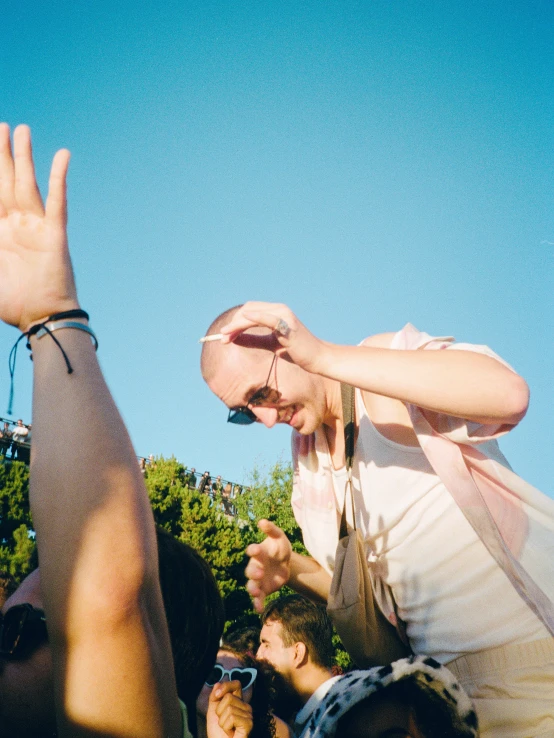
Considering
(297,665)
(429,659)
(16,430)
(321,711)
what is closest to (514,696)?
(429,659)

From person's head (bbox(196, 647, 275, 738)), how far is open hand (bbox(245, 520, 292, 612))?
1.64 m

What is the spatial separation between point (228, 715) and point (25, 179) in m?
Answer: 3.47

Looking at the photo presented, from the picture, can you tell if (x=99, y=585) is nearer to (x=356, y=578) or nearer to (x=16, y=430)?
(x=356, y=578)

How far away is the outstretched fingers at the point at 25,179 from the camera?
1194mm

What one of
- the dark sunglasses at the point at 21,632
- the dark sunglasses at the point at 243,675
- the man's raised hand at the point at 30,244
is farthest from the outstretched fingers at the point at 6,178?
the dark sunglasses at the point at 243,675

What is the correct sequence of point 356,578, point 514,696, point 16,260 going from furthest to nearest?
point 356,578 < point 514,696 < point 16,260

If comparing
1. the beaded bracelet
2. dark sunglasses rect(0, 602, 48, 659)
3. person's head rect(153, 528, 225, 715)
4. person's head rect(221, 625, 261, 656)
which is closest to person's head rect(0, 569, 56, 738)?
dark sunglasses rect(0, 602, 48, 659)

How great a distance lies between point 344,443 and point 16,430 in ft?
75.9

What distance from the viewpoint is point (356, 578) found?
7.94ft

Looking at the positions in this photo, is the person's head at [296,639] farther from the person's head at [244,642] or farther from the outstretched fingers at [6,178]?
the outstretched fingers at [6,178]

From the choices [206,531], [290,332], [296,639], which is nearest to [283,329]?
[290,332]

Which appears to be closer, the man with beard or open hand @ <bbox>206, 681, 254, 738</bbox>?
open hand @ <bbox>206, 681, 254, 738</bbox>

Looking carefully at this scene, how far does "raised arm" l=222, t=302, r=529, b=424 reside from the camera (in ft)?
6.56

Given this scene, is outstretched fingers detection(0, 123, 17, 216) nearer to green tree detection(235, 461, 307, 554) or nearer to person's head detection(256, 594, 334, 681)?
person's head detection(256, 594, 334, 681)
